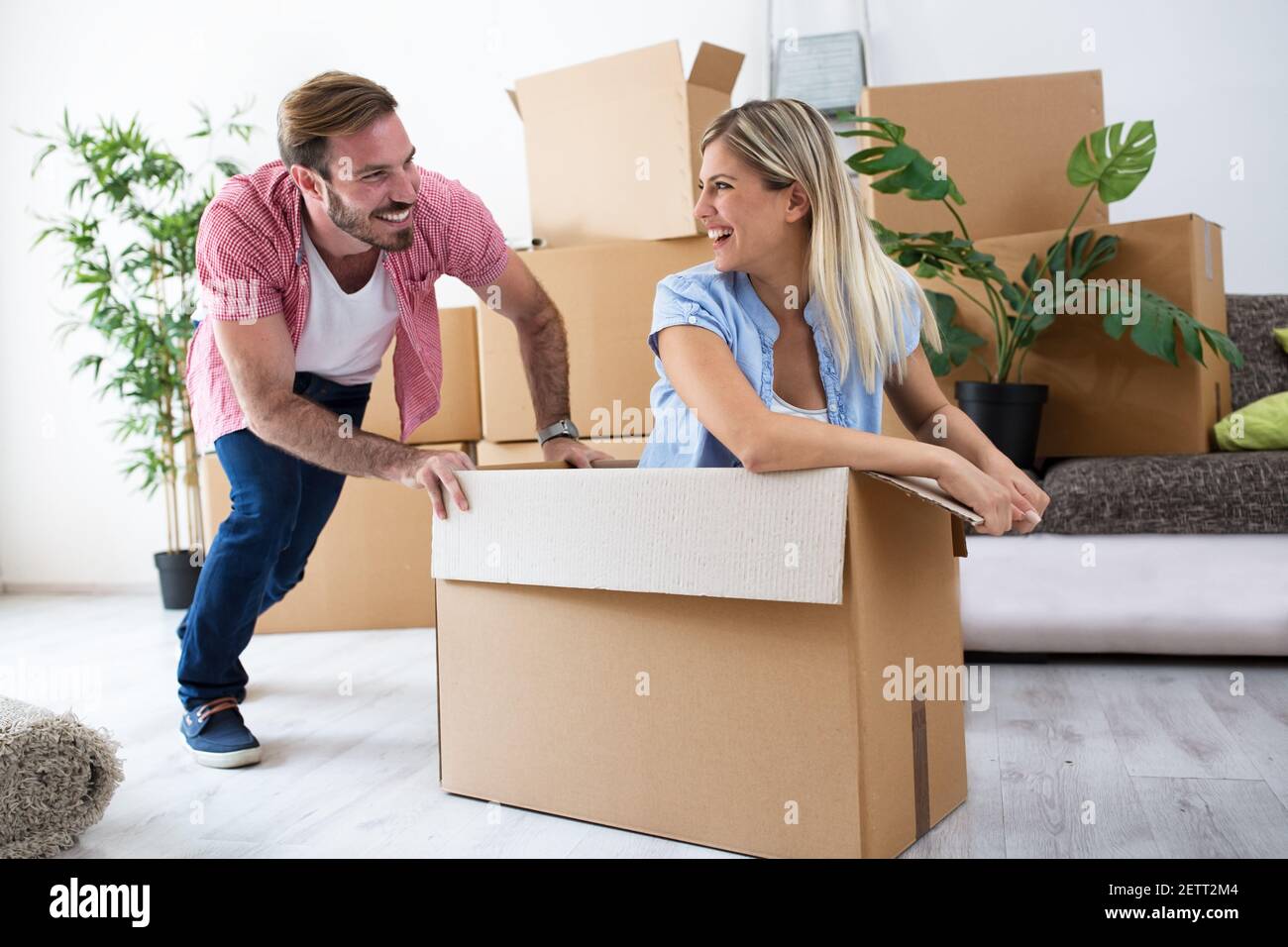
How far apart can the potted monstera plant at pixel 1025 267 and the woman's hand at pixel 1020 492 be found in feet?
2.69

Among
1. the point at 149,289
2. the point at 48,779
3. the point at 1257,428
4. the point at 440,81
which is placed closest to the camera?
the point at 48,779

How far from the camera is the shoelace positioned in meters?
1.50

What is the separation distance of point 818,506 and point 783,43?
83.5 inches

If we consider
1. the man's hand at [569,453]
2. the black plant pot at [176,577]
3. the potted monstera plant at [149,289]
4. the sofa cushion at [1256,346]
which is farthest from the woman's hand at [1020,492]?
the black plant pot at [176,577]

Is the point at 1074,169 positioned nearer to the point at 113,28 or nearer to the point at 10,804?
the point at 10,804

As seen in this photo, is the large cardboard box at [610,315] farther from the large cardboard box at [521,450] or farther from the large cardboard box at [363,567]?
the large cardboard box at [363,567]

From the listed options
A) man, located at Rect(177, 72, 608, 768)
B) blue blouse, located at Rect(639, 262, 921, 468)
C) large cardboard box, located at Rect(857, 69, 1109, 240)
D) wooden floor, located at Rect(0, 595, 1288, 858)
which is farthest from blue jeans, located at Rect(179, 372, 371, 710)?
large cardboard box, located at Rect(857, 69, 1109, 240)

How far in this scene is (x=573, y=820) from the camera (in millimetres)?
1178

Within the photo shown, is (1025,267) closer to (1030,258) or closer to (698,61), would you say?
(1030,258)

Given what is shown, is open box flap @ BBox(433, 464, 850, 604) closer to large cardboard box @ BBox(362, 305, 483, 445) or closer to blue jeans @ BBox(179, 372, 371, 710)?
blue jeans @ BBox(179, 372, 371, 710)

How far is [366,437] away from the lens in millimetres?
1307

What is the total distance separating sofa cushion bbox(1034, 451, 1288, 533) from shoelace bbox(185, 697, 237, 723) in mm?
1378

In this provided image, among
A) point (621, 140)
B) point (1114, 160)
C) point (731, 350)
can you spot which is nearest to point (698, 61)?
point (621, 140)

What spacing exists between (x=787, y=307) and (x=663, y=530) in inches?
13.6
